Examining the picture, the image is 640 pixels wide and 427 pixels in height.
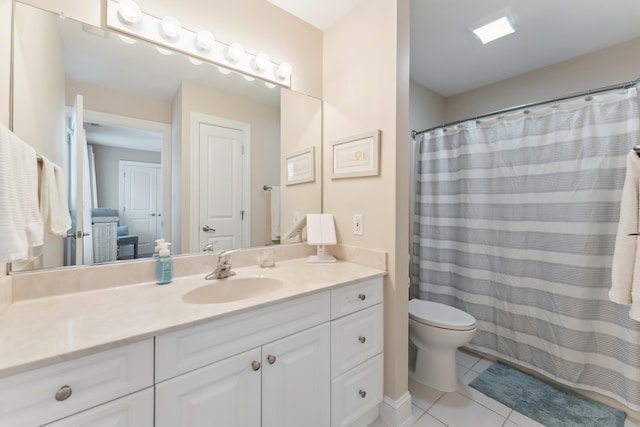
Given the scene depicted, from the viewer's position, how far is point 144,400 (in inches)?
29.0

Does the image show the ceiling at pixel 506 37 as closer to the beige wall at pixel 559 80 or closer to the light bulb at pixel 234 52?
the beige wall at pixel 559 80

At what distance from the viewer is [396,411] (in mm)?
1387

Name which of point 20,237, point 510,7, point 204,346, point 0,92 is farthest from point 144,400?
point 510,7

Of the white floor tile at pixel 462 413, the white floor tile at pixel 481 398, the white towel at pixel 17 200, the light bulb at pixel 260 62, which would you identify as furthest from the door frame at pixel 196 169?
the white floor tile at pixel 481 398

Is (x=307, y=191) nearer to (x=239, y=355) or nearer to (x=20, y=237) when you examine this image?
(x=239, y=355)

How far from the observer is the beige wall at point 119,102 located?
3.60 ft

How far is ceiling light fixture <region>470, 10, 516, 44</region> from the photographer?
1.70m

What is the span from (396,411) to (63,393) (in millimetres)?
1417

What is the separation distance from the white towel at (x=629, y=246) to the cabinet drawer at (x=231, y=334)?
1.31 m

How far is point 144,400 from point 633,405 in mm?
2373

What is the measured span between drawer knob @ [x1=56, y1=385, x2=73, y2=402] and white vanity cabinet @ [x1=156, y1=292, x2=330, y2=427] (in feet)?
0.61

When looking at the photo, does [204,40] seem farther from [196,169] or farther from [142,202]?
[142,202]

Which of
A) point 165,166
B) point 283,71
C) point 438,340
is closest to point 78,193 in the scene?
point 165,166

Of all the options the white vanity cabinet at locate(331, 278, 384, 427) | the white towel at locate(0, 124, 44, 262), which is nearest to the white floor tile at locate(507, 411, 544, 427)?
the white vanity cabinet at locate(331, 278, 384, 427)
